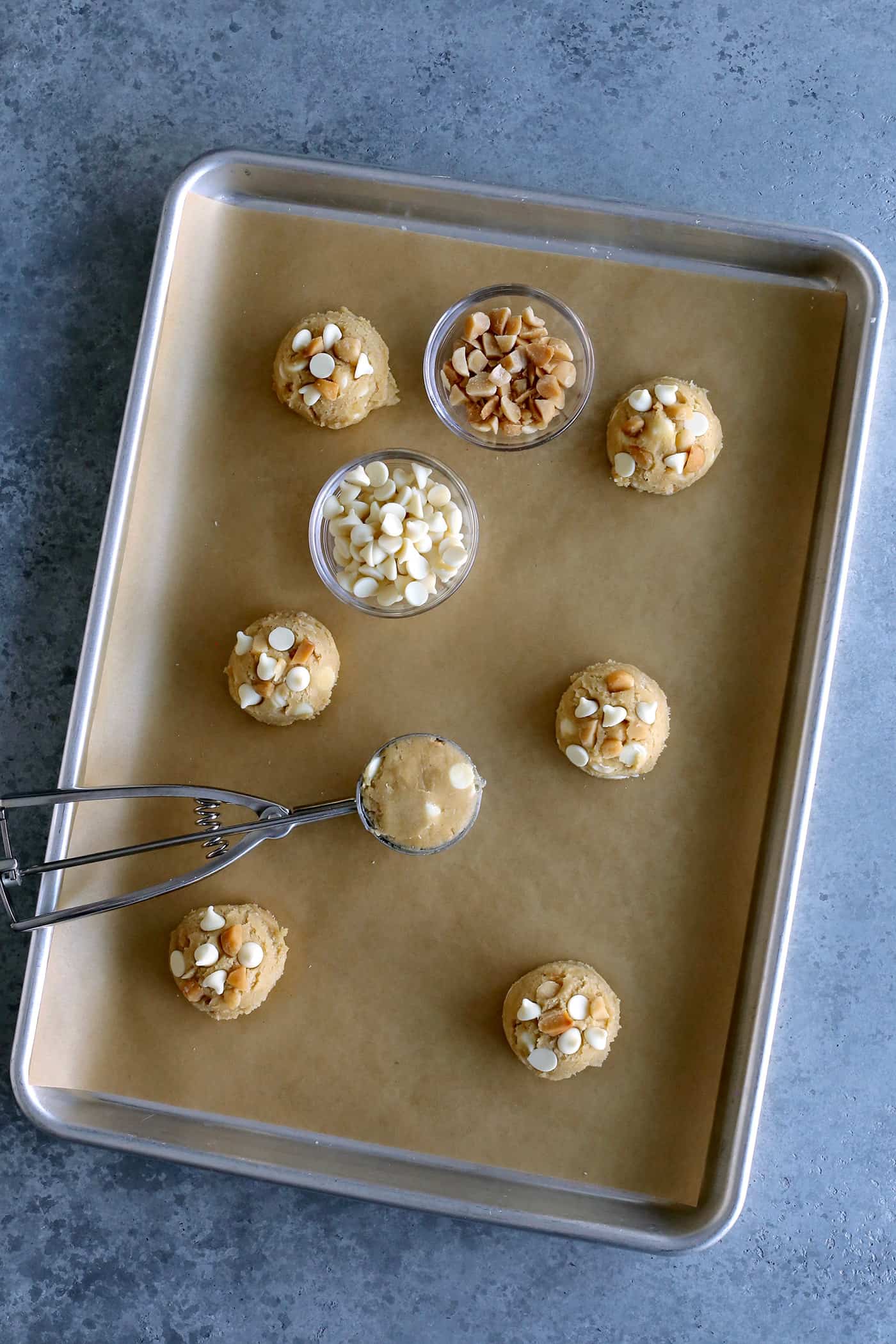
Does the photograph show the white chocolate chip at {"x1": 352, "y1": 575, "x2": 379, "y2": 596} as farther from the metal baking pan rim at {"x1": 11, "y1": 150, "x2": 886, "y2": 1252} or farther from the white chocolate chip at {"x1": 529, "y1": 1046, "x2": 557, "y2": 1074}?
the white chocolate chip at {"x1": 529, "y1": 1046, "x2": 557, "y2": 1074}

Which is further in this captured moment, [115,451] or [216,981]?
[115,451]

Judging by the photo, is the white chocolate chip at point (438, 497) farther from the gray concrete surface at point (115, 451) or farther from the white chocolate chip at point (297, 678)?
the gray concrete surface at point (115, 451)

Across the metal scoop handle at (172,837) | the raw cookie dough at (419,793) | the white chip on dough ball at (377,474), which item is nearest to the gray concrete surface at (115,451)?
the metal scoop handle at (172,837)

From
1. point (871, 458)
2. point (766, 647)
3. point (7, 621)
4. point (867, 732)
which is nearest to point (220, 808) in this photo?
point (7, 621)

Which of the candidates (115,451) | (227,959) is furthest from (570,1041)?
(115,451)

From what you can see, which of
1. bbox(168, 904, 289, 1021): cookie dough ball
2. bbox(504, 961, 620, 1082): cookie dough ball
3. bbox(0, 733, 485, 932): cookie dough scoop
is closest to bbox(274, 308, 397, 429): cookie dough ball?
bbox(0, 733, 485, 932): cookie dough scoop

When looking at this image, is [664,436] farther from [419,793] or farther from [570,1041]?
[570,1041]
